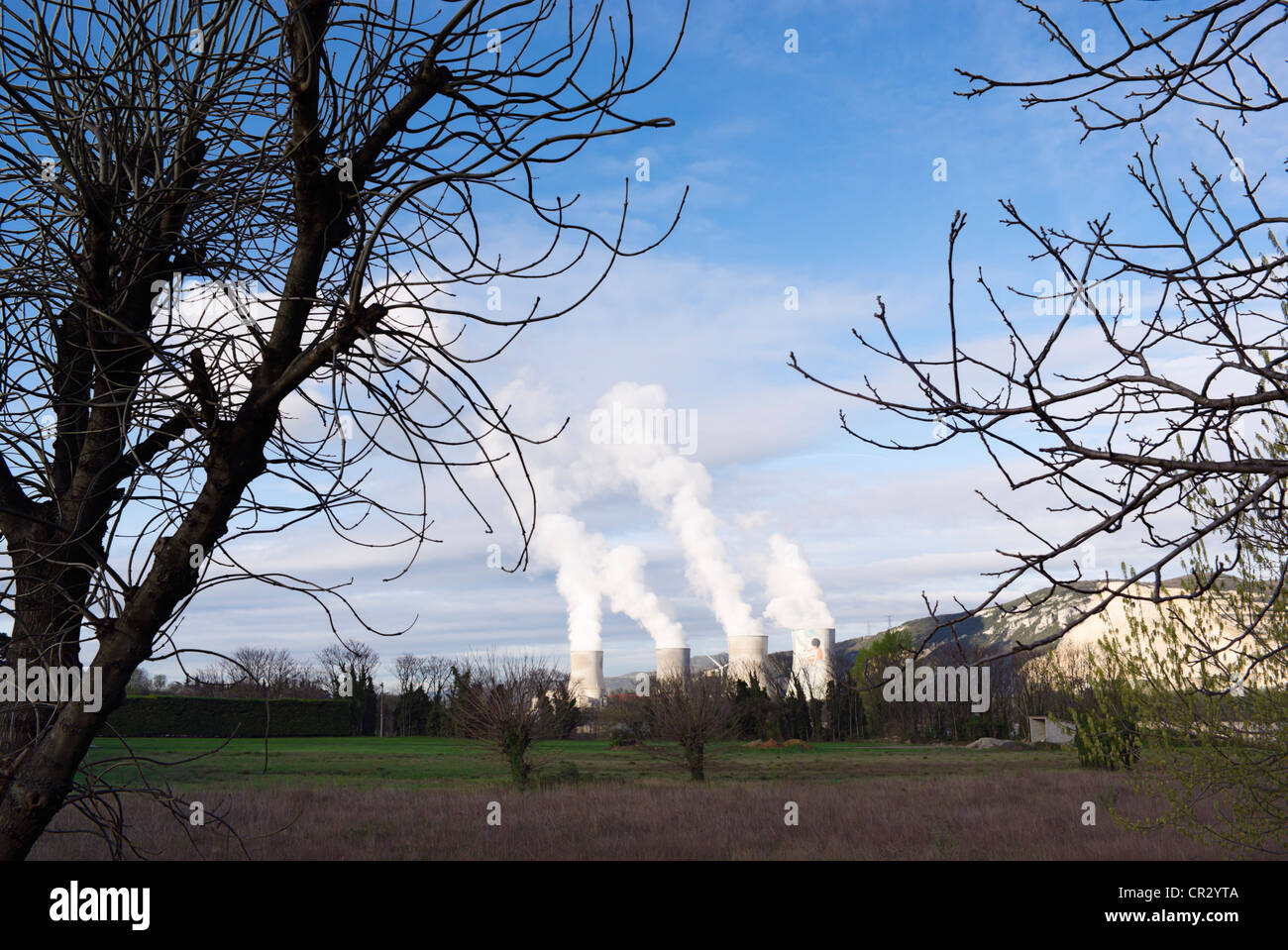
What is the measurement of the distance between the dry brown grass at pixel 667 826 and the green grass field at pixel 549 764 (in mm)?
2015

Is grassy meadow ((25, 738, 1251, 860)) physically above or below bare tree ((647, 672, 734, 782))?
below

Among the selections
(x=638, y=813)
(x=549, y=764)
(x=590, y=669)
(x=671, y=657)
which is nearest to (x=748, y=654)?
(x=671, y=657)

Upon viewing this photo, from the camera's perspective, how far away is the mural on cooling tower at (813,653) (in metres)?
Result: 48.2

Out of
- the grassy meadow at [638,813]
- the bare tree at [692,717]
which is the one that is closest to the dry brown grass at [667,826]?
the grassy meadow at [638,813]

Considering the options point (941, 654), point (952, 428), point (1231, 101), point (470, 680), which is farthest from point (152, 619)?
point (941, 654)

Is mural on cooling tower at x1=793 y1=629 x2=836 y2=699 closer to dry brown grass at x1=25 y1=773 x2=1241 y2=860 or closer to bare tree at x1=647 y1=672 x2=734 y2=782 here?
bare tree at x1=647 y1=672 x2=734 y2=782

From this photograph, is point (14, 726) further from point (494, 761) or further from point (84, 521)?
point (494, 761)

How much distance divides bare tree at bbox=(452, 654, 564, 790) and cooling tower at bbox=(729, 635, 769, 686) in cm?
2949

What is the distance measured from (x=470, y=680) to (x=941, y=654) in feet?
95.6

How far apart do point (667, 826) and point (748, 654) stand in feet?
117

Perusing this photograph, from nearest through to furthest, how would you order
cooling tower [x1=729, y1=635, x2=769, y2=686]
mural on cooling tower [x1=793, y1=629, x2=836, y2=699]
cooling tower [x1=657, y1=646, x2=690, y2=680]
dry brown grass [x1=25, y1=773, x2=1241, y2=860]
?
dry brown grass [x1=25, y1=773, x2=1241, y2=860] → cooling tower [x1=729, y1=635, x2=769, y2=686] → mural on cooling tower [x1=793, y1=629, x2=836, y2=699] → cooling tower [x1=657, y1=646, x2=690, y2=680]

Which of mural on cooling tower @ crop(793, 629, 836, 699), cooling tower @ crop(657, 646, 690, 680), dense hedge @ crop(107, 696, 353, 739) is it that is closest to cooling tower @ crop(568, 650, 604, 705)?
A: cooling tower @ crop(657, 646, 690, 680)

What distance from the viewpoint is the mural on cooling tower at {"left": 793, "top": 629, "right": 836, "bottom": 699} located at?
48.2 metres
